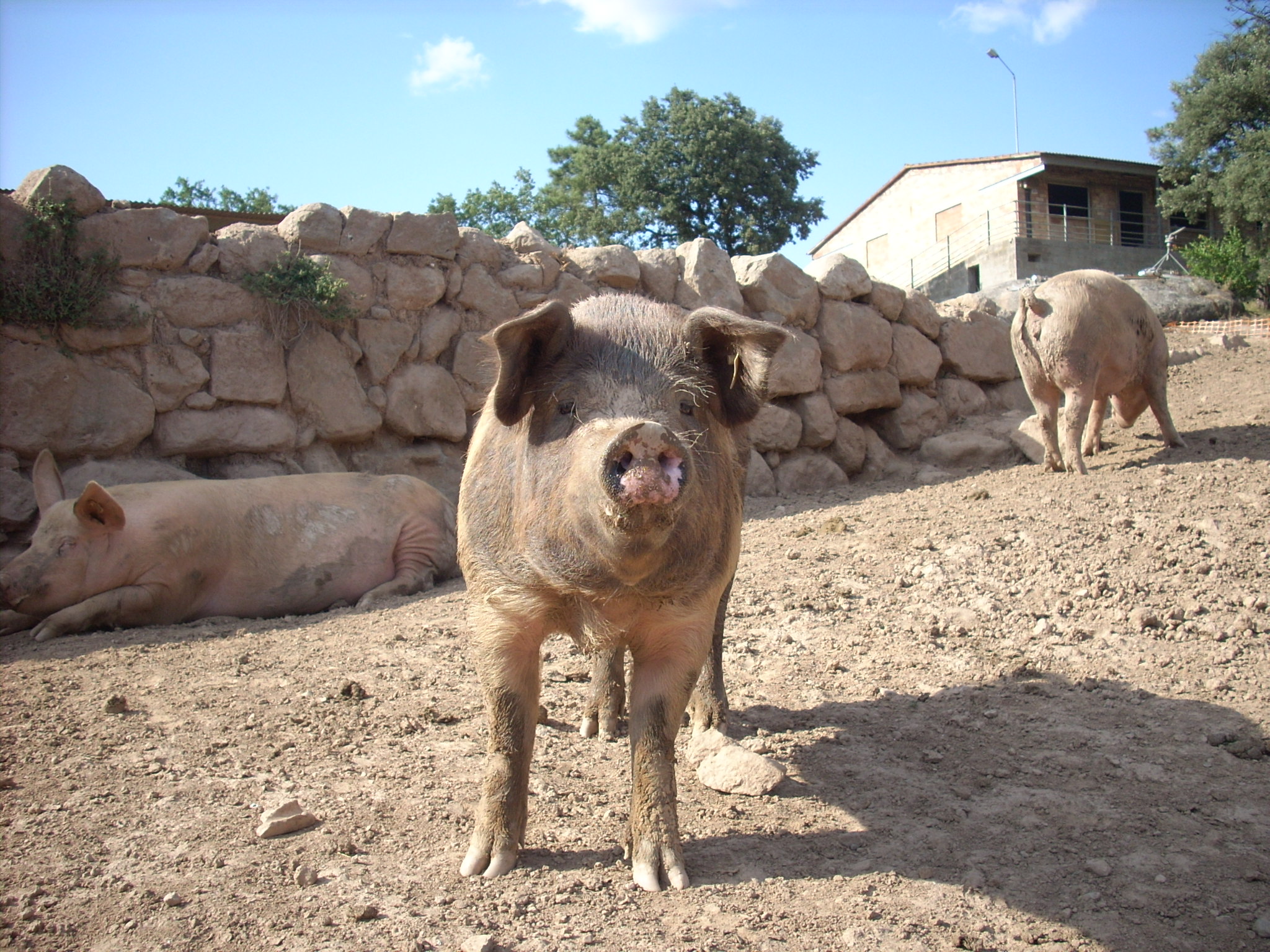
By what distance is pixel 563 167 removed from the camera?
35156 mm

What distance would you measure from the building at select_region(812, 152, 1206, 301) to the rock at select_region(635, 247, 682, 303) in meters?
15.3

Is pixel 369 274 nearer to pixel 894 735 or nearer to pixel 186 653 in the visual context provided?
pixel 186 653

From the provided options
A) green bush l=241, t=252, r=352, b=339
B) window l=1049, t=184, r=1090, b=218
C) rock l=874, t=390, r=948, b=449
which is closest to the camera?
green bush l=241, t=252, r=352, b=339

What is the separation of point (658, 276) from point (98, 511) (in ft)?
18.8

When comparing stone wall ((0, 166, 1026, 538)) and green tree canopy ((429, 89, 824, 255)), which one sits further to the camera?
green tree canopy ((429, 89, 824, 255))

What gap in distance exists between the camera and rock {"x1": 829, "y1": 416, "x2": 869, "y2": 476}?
10.4m

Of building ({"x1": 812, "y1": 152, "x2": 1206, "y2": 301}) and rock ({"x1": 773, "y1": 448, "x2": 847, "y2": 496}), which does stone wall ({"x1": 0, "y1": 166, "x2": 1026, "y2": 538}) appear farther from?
building ({"x1": 812, "y1": 152, "x2": 1206, "y2": 301})

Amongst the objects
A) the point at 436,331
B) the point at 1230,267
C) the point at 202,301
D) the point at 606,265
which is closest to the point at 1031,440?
the point at 606,265

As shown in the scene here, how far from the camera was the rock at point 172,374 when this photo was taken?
288 inches

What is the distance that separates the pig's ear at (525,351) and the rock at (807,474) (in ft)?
23.4

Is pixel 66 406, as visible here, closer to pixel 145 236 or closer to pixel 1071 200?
pixel 145 236

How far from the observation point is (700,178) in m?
29.2

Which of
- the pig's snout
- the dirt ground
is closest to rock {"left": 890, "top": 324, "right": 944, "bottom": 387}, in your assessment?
the dirt ground

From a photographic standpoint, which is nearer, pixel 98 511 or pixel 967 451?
pixel 98 511
